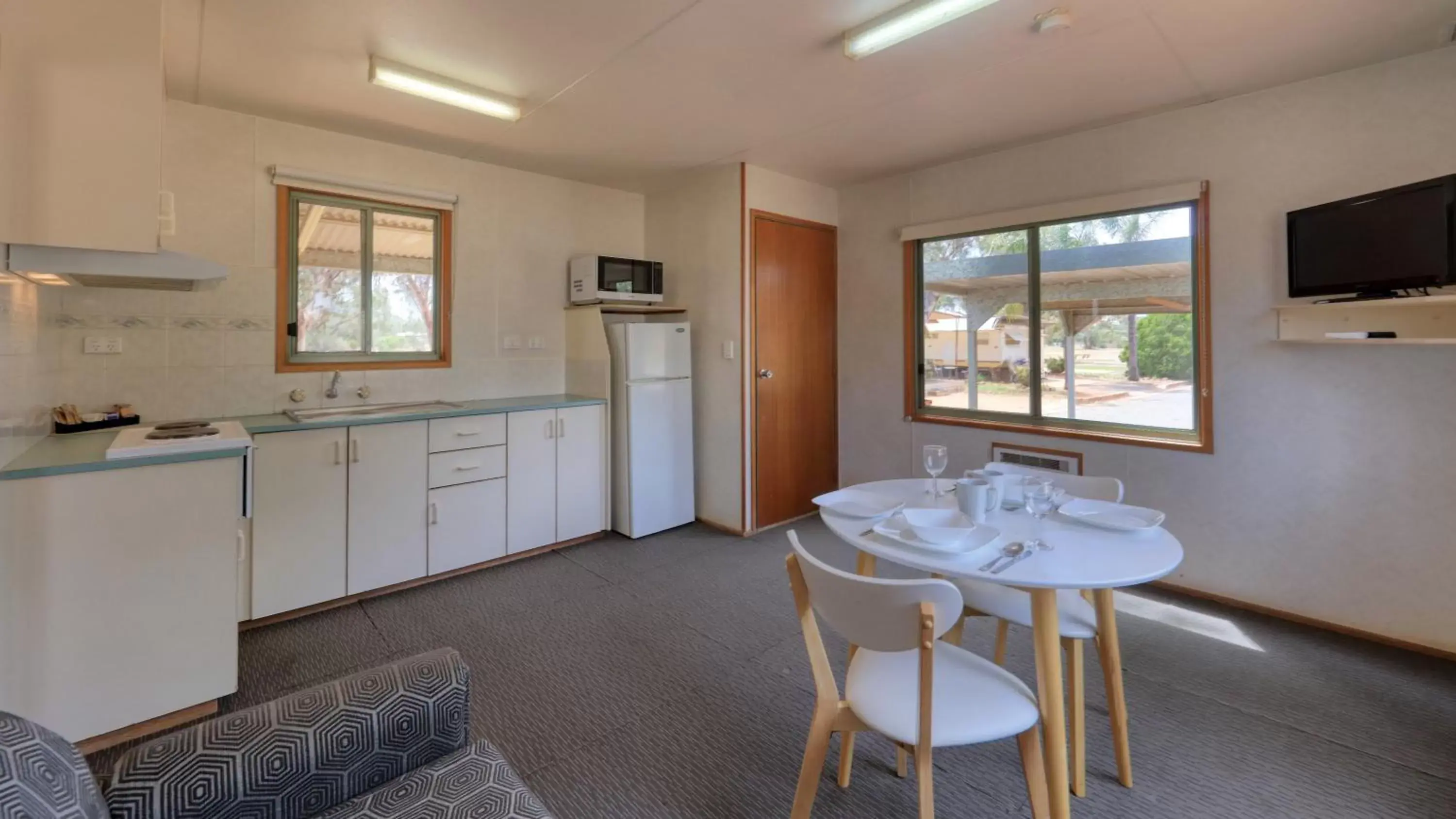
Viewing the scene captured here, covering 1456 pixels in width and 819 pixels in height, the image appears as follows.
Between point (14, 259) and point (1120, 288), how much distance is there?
4651 mm

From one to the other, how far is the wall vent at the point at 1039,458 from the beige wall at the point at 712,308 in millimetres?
1675

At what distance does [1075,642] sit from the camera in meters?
1.73

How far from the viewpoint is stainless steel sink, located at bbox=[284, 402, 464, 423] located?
307 centimetres

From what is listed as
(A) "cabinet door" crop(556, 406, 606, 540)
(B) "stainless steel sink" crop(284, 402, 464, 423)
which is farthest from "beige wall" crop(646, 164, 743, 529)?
(B) "stainless steel sink" crop(284, 402, 464, 423)

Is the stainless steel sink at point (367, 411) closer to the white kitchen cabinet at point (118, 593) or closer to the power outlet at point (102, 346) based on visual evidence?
the power outlet at point (102, 346)

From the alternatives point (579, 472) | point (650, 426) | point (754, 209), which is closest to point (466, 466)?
point (579, 472)

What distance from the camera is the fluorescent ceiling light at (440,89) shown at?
8.52ft

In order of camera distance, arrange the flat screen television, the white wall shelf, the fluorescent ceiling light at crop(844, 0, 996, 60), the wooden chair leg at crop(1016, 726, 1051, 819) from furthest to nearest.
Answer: the white wall shelf < the flat screen television < the fluorescent ceiling light at crop(844, 0, 996, 60) < the wooden chair leg at crop(1016, 726, 1051, 819)

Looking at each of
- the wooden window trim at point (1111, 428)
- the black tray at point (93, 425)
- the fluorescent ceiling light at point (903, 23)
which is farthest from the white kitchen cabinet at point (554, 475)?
the fluorescent ceiling light at point (903, 23)

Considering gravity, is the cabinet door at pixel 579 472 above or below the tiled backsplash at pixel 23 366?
below

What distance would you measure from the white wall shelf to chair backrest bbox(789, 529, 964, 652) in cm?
259

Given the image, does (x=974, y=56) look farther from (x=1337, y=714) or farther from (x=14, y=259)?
(x=14, y=259)

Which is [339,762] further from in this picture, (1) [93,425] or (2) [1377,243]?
(2) [1377,243]

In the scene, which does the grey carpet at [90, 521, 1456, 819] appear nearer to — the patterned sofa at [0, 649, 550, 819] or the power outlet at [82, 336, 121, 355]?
the patterned sofa at [0, 649, 550, 819]
